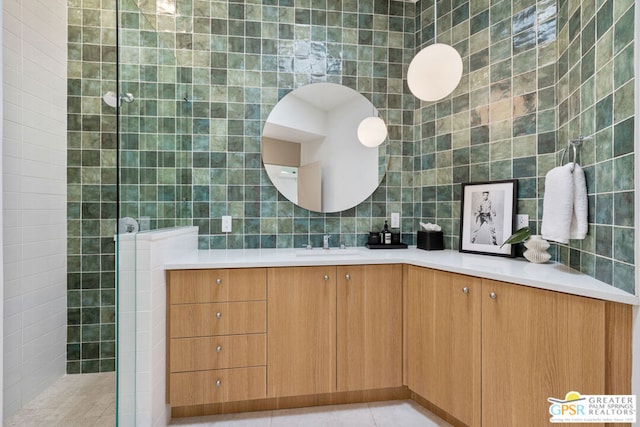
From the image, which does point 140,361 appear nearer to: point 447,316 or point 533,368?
point 447,316

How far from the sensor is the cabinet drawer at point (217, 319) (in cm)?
181

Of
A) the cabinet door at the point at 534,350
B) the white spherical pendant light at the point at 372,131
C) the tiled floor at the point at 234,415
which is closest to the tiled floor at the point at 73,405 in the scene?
the tiled floor at the point at 234,415

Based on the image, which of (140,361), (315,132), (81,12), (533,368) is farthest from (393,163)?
(81,12)

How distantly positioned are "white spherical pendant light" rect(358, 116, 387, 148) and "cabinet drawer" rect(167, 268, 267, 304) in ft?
4.37

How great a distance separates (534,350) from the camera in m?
1.36

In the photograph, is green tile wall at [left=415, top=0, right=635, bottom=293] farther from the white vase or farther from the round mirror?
the round mirror

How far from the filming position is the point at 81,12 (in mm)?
2211

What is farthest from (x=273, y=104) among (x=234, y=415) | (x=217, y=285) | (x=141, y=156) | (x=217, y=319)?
(x=234, y=415)

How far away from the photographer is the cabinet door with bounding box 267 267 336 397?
6.16ft

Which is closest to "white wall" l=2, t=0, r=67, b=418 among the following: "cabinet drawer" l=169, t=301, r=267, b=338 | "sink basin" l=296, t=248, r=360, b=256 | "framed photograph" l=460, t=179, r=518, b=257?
"cabinet drawer" l=169, t=301, r=267, b=338

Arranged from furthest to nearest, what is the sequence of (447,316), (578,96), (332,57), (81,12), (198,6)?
(332,57), (198,6), (81,12), (447,316), (578,96)

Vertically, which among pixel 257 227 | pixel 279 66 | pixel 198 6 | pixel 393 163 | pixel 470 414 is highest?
pixel 198 6

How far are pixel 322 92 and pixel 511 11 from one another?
1.31 meters

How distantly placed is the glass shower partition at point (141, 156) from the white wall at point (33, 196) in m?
0.69
